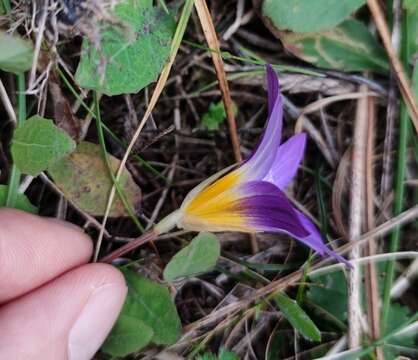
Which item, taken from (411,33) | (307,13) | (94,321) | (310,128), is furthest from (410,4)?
(94,321)

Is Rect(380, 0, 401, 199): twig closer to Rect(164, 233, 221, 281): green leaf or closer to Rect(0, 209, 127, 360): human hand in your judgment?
Rect(164, 233, 221, 281): green leaf

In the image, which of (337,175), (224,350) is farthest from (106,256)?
(337,175)

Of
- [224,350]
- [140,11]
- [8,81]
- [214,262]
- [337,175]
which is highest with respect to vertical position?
[140,11]

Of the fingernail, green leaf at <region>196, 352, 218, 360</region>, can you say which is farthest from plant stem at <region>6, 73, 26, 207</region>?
green leaf at <region>196, 352, 218, 360</region>

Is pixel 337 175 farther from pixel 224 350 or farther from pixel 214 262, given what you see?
pixel 224 350

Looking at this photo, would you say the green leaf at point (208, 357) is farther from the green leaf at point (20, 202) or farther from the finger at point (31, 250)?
the green leaf at point (20, 202)

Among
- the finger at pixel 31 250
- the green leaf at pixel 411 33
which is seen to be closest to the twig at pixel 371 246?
the green leaf at pixel 411 33
